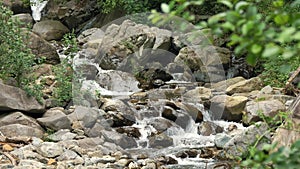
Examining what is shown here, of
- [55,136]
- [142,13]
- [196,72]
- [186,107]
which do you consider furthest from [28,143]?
[142,13]

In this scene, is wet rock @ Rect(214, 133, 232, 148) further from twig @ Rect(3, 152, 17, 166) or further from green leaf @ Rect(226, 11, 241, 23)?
green leaf @ Rect(226, 11, 241, 23)

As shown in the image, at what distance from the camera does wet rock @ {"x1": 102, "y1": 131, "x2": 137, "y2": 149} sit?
6.79m

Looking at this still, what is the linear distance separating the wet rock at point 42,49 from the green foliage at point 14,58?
318 centimetres

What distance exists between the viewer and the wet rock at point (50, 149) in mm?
5512

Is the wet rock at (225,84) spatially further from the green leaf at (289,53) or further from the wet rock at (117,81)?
the green leaf at (289,53)

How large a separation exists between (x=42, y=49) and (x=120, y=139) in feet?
15.6

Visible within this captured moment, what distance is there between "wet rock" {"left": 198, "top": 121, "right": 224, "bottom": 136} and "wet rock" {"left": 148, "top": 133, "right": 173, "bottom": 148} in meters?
0.82

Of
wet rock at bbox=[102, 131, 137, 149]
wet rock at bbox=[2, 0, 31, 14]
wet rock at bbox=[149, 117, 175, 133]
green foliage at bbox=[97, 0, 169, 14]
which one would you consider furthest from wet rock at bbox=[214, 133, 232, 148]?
wet rock at bbox=[2, 0, 31, 14]

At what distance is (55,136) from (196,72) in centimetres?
582

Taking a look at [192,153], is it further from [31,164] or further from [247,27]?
[247,27]

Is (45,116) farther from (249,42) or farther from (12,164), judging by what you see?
(249,42)

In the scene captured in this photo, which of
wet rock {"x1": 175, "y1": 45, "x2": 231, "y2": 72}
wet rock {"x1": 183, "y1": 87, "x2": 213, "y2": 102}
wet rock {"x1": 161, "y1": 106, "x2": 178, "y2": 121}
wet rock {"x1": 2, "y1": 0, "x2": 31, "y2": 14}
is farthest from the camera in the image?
wet rock {"x1": 2, "y1": 0, "x2": 31, "y2": 14}

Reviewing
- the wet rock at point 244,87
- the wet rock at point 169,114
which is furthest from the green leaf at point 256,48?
the wet rock at point 244,87

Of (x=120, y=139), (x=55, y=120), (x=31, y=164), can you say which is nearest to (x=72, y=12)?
(x=55, y=120)
